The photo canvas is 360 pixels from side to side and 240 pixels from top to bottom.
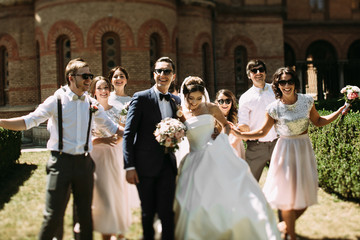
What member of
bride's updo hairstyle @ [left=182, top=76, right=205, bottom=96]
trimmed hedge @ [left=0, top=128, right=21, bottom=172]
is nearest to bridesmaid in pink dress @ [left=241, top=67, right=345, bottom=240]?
bride's updo hairstyle @ [left=182, top=76, right=205, bottom=96]

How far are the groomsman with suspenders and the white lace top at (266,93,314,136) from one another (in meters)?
2.29

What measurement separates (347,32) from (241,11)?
774 cm

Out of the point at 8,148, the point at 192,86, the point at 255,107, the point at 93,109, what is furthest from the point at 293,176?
the point at 8,148

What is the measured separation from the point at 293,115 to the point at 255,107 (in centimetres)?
108

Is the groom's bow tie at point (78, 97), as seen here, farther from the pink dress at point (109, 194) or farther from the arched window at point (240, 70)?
the arched window at point (240, 70)

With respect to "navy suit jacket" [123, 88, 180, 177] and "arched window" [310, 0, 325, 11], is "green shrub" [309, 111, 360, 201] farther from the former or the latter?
"arched window" [310, 0, 325, 11]

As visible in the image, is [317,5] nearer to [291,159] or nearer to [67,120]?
[291,159]

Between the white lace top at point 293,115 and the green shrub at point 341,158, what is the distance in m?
2.01

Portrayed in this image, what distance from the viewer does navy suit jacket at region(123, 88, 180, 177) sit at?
13.2 feet

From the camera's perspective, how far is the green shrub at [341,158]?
6286 millimetres

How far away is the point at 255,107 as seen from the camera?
5738 mm

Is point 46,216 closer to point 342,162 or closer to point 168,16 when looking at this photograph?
point 342,162

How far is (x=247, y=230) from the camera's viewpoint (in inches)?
149

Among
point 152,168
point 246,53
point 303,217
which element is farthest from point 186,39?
point 152,168
